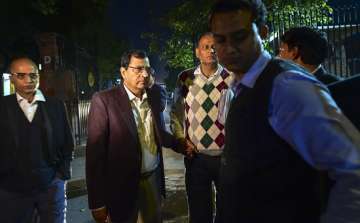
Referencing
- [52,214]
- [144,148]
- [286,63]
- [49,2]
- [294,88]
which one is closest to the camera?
[294,88]

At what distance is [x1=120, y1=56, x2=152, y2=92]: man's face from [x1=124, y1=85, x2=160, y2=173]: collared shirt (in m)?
0.07

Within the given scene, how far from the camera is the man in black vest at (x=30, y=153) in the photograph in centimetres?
394

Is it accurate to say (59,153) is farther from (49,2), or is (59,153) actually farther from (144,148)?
(49,2)

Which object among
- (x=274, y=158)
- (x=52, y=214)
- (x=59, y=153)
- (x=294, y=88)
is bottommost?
(x=52, y=214)

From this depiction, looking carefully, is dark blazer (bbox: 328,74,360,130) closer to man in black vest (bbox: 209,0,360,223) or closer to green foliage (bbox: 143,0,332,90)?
man in black vest (bbox: 209,0,360,223)

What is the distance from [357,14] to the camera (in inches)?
371

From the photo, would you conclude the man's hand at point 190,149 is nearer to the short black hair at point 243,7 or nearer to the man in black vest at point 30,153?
the man in black vest at point 30,153

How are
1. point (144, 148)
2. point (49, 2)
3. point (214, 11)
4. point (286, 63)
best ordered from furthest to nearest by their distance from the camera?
point (49, 2), point (144, 148), point (214, 11), point (286, 63)

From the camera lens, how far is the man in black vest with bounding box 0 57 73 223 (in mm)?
3939

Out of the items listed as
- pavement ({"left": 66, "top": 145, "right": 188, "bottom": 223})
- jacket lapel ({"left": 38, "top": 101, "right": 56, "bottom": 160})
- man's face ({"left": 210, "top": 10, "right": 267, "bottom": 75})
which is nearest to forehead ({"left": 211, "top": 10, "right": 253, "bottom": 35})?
man's face ({"left": 210, "top": 10, "right": 267, "bottom": 75})

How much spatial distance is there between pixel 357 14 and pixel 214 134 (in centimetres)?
669

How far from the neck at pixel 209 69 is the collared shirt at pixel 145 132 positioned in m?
0.71

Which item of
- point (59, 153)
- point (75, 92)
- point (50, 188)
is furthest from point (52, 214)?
point (75, 92)

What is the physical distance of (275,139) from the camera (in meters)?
1.66
